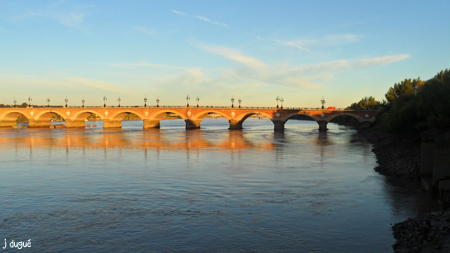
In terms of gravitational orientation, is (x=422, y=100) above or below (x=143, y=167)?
above

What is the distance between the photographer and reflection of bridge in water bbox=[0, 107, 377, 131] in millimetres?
104625

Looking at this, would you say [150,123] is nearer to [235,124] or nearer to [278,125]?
[235,124]

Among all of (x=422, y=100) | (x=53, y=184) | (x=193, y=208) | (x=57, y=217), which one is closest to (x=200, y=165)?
(x=53, y=184)

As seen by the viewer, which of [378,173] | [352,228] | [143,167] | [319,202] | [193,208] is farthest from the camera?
[143,167]

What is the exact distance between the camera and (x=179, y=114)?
109562mm

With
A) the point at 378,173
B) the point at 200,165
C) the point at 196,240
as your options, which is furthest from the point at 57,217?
the point at 378,173

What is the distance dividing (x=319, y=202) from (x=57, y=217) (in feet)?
49.7

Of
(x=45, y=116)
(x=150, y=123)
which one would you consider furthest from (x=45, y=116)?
(x=150, y=123)

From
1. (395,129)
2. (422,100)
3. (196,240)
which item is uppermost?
(422,100)

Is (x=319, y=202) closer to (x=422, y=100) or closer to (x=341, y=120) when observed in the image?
(x=422, y=100)

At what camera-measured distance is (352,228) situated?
57.7 ft

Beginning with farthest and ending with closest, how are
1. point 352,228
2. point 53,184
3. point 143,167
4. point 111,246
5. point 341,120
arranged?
1. point 341,120
2. point 143,167
3. point 53,184
4. point 352,228
5. point 111,246

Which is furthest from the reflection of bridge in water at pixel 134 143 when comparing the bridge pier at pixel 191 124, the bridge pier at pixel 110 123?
the bridge pier at pixel 110 123

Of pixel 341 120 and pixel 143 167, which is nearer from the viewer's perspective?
pixel 143 167
